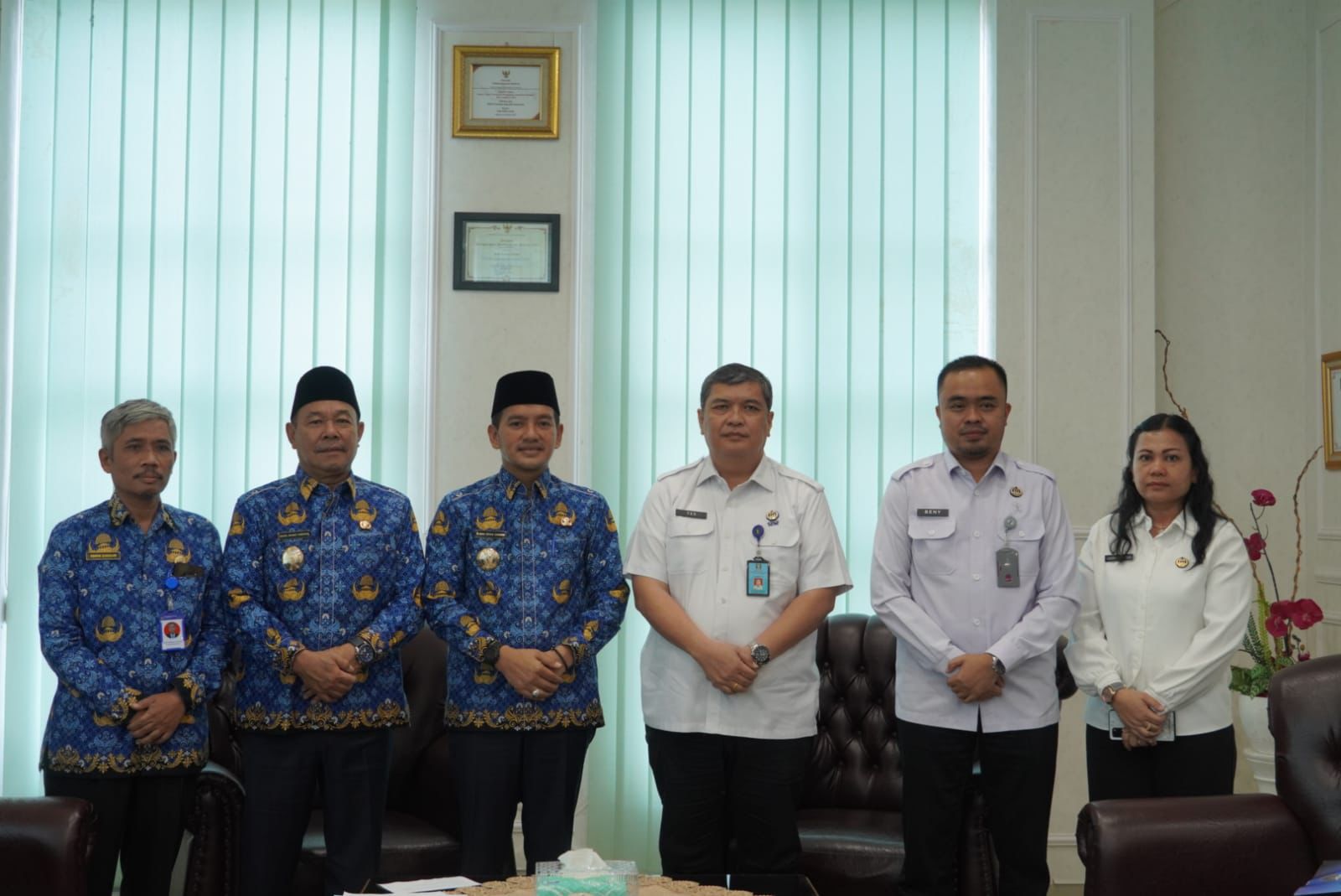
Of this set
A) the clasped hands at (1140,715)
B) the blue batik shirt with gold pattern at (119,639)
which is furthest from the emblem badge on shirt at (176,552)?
the clasped hands at (1140,715)

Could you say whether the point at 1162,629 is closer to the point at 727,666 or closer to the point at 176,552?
the point at 727,666

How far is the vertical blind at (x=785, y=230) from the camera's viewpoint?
4.26 metres

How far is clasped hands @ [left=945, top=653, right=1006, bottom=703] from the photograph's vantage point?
2.77 m

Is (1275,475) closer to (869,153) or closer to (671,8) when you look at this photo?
(869,153)

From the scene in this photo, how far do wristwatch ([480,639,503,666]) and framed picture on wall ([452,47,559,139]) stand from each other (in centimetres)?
206

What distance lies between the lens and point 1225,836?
241cm

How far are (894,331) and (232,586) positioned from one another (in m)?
2.46

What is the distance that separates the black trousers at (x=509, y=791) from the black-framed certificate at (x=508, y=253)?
179cm

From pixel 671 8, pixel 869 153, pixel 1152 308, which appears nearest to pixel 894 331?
pixel 869 153

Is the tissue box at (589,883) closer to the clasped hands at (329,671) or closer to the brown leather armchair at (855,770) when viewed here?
the clasped hands at (329,671)

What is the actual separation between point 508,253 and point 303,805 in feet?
6.72

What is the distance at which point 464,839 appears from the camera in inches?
111

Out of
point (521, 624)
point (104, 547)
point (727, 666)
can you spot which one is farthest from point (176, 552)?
point (727, 666)

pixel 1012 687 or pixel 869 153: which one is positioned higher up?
pixel 869 153
